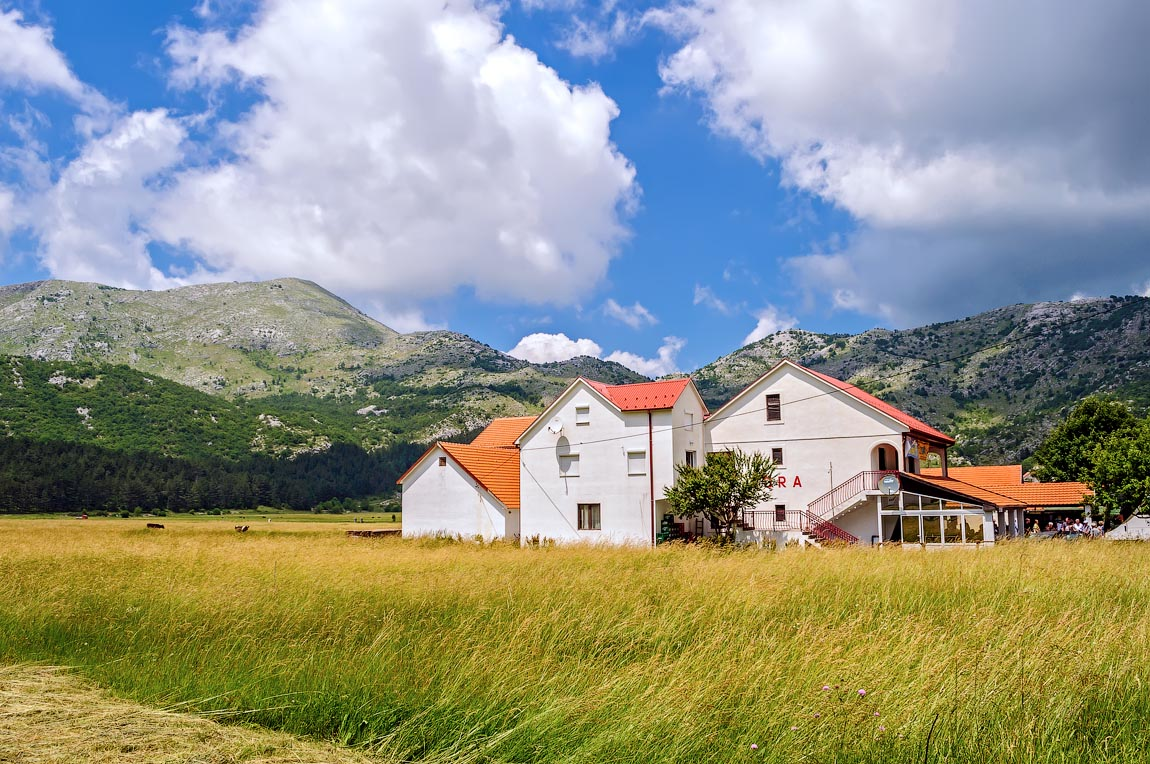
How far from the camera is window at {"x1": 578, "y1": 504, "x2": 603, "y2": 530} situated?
41.8 meters

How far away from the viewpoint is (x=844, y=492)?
39.8m

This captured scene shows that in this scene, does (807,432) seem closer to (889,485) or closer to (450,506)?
(889,485)

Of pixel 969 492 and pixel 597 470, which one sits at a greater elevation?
pixel 597 470

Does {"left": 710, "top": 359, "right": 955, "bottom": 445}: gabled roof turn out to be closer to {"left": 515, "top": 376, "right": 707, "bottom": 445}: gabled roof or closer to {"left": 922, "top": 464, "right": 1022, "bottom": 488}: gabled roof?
{"left": 515, "top": 376, "right": 707, "bottom": 445}: gabled roof

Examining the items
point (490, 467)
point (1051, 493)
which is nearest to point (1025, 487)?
point (1051, 493)

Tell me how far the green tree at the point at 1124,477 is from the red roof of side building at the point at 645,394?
1041 inches

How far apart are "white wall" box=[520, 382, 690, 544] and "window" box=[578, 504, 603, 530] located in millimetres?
301

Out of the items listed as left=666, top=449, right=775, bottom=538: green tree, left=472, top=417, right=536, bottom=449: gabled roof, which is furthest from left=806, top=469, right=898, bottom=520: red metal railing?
left=472, top=417, right=536, bottom=449: gabled roof

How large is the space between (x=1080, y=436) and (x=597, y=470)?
44679mm

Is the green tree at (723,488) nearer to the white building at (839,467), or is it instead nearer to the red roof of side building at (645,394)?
the white building at (839,467)

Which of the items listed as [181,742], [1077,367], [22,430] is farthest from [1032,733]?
[1077,367]

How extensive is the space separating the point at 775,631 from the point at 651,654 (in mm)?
1525

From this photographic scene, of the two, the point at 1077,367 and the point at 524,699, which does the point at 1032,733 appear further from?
the point at 1077,367

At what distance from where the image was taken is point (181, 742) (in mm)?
4766
